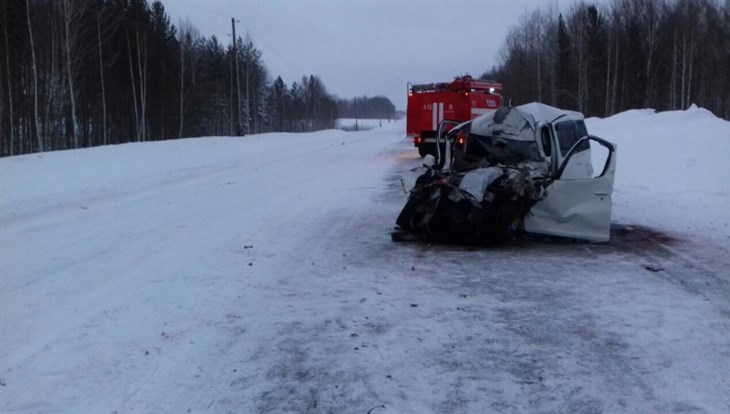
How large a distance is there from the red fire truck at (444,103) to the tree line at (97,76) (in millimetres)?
23418

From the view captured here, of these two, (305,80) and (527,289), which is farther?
(305,80)

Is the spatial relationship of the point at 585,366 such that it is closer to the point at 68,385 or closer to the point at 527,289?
the point at 527,289

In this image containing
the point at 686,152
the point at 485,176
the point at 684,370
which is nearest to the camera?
the point at 684,370

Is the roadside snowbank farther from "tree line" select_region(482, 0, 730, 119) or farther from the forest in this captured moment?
"tree line" select_region(482, 0, 730, 119)

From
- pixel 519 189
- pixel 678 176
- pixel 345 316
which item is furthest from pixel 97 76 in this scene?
pixel 345 316

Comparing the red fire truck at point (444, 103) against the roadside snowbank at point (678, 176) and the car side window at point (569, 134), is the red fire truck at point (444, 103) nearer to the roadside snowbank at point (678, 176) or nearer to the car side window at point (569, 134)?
the roadside snowbank at point (678, 176)

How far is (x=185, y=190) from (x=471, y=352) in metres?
10.8

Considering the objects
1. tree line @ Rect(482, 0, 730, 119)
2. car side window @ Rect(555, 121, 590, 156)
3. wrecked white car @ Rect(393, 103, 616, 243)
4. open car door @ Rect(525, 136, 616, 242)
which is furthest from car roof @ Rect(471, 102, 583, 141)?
tree line @ Rect(482, 0, 730, 119)

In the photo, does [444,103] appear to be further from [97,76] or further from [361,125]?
[361,125]

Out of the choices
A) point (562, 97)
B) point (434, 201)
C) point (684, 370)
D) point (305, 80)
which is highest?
point (305, 80)

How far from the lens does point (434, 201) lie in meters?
8.13

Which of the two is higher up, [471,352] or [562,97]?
[562,97]

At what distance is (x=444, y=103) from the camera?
2130cm

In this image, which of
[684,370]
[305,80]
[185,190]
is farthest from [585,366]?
[305,80]
